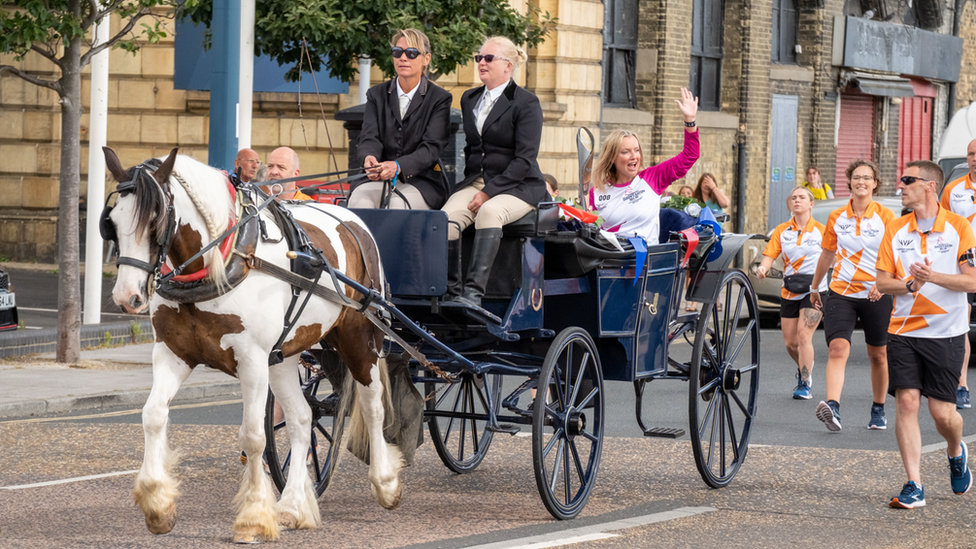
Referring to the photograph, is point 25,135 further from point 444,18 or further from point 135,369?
point 135,369

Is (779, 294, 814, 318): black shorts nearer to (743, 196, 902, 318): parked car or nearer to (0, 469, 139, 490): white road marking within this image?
(743, 196, 902, 318): parked car

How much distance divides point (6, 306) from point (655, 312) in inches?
248

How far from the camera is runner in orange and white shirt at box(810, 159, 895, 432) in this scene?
10.2 m

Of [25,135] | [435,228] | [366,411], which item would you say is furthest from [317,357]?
[25,135]

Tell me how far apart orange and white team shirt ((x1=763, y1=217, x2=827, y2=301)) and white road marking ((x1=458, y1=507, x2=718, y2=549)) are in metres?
5.10

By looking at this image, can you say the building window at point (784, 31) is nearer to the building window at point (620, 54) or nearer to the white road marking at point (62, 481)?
the building window at point (620, 54)

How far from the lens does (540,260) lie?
7.36m

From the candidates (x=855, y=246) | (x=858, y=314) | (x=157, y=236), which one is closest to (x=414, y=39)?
(x=157, y=236)

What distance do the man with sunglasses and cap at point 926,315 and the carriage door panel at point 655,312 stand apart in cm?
113

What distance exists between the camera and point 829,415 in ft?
32.5

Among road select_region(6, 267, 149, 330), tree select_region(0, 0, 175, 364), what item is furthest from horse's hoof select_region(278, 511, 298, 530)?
road select_region(6, 267, 149, 330)

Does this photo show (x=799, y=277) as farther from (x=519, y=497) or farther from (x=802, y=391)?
(x=519, y=497)

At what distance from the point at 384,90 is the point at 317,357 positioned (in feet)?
4.81

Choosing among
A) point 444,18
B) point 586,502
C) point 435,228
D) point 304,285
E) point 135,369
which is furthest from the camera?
point 444,18
